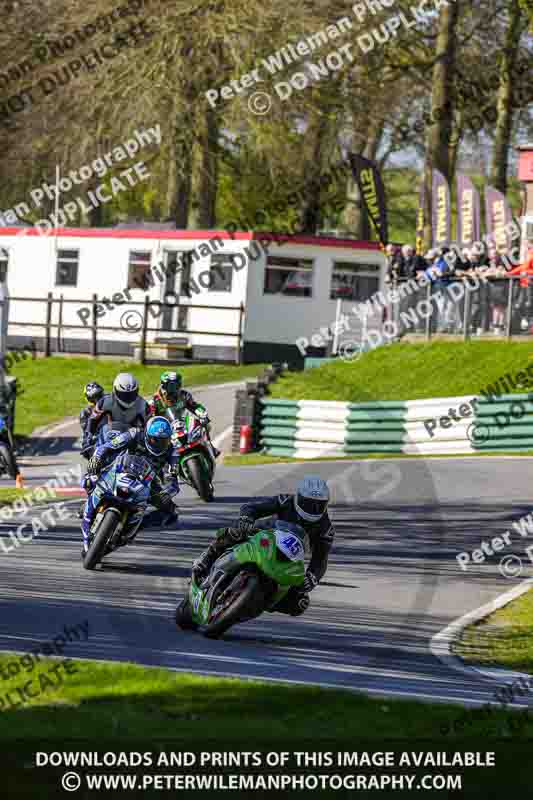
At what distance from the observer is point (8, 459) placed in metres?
19.7

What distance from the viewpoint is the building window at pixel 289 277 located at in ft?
121

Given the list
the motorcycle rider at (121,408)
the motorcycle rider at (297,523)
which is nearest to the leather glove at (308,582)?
the motorcycle rider at (297,523)

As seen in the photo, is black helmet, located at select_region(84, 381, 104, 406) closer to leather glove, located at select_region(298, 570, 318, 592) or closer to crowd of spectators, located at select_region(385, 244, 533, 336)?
leather glove, located at select_region(298, 570, 318, 592)

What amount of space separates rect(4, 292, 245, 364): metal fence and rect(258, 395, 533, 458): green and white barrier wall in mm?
9089

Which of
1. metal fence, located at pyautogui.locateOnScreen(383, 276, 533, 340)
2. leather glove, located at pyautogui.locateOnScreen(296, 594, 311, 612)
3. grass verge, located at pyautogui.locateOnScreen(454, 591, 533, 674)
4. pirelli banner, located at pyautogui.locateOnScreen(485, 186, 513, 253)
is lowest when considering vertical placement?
grass verge, located at pyautogui.locateOnScreen(454, 591, 533, 674)

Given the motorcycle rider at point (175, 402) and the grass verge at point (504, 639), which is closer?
the grass verge at point (504, 639)

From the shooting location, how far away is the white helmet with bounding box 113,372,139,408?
16.4m

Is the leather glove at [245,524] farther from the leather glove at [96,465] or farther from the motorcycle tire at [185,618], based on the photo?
the leather glove at [96,465]

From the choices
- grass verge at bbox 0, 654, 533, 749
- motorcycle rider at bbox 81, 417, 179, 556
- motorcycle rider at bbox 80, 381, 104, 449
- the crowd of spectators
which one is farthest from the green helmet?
grass verge at bbox 0, 654, 533, 749

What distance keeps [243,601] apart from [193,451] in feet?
26.7

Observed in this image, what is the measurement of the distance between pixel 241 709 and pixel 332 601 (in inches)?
197

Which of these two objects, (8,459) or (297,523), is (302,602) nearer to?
(297,523)

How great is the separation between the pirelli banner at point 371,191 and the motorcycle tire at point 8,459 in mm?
14886

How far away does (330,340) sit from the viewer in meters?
34.1
